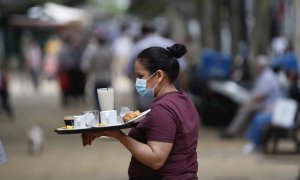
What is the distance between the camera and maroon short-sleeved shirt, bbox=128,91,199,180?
4473 mm

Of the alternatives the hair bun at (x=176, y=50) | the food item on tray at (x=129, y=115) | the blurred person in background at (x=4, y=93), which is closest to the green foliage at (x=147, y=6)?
the blurred person in background at (x=4, y=93)

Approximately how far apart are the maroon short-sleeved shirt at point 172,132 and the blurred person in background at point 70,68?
17704 millimetres

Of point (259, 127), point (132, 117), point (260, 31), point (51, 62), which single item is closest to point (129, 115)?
point (132, 117)

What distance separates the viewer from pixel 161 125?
4465 millimetres

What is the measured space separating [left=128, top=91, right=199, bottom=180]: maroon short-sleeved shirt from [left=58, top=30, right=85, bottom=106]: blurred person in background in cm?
1770

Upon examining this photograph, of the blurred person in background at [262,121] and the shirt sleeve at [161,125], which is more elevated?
the shirt sleeve at [161,125]

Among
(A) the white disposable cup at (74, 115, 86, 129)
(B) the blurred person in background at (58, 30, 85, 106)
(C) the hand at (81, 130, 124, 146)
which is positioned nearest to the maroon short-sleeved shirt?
(C) the hand at (81, 130, 124, 146)

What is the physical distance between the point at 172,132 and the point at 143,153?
0.66 feet

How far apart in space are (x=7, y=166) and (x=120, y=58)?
28.9 metres

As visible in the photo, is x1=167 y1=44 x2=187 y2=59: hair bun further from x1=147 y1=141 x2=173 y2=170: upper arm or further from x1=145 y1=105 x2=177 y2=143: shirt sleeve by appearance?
x1=147 y1=141 x2=173 y2=170: upper arm

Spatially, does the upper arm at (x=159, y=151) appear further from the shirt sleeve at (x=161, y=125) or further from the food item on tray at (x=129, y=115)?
the food item on tray at (x=129, y=115)

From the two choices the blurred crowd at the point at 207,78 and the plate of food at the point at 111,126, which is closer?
the plate of food at the point at 111,126

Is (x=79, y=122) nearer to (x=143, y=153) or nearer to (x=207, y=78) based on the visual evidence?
(x=143, y=153)

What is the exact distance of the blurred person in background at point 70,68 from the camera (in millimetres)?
22312
